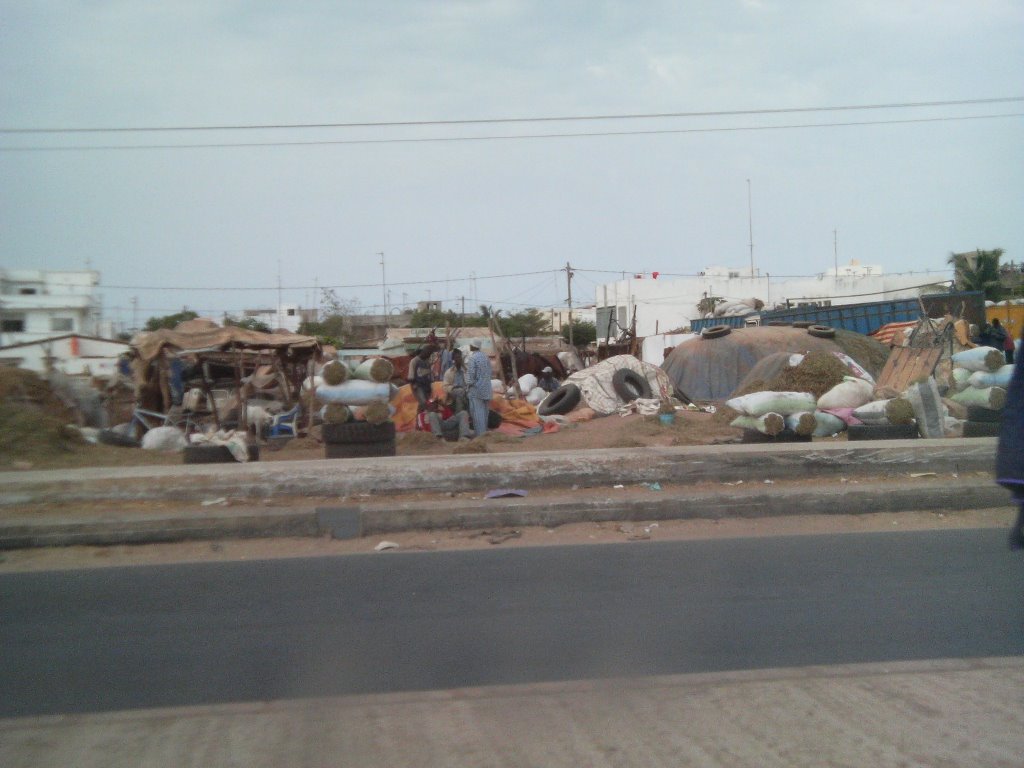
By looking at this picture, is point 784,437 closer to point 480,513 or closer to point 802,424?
point 802,424

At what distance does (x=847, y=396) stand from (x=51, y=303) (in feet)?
141

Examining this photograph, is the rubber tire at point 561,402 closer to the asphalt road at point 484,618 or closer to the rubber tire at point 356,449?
the rubber tire at point 356,449

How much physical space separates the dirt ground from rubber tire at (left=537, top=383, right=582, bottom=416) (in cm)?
229

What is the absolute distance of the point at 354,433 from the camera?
12297 mm

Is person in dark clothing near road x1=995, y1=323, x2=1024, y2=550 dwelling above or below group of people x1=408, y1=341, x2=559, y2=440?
above

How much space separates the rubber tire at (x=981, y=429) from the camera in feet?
40.0

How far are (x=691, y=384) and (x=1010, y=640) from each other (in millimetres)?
17408

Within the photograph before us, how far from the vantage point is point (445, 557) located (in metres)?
7.80

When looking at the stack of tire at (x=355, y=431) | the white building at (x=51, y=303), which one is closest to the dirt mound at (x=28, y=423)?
the stack of tire at (x=355, y=431)

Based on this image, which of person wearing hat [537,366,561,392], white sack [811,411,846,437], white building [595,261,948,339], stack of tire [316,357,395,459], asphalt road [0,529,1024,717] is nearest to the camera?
asphalt road [0,529,1024,717]

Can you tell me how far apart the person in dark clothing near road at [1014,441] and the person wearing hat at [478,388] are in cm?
1230

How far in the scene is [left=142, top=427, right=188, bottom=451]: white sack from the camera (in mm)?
15523

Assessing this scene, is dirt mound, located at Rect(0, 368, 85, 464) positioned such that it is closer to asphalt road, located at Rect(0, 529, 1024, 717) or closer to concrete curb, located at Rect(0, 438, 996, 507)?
concrete curb, located at Rect(0, 438, 996, 507)

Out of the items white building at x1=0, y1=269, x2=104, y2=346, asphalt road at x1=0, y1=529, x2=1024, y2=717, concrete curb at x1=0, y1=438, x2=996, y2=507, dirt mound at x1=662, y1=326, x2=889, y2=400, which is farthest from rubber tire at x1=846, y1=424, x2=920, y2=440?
white building at x1=0, y1=269, x2=104, y2=346
